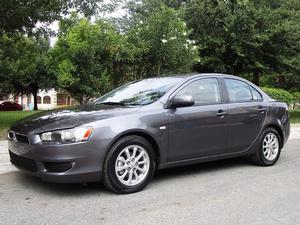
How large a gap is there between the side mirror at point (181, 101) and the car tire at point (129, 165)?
0.70 m

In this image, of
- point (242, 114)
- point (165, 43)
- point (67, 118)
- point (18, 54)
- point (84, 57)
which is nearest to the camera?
point (67, 118)

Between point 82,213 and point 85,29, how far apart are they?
332 inches

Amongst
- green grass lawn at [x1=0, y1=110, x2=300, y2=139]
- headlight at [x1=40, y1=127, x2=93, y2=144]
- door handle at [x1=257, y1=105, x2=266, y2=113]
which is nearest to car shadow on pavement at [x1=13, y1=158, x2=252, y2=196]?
headlight at [x1=40, y1=127, x2=93, y2=144]

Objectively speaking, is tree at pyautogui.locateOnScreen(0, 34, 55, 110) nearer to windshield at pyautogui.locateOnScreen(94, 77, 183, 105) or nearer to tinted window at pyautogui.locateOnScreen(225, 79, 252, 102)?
windshield at pyautogui.locateOnScreen(94, 77, 183, 105)

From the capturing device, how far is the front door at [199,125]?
6.27m

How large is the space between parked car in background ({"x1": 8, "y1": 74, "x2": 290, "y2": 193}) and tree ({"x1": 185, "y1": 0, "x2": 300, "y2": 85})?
374 inches

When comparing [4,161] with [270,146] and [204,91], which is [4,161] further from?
[270,146]

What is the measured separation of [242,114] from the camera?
7184mm

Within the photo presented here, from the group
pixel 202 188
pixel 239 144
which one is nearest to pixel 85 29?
pixel 239 144

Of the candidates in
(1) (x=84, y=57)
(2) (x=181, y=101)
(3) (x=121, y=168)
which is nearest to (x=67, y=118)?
(3) (x=121, y=168)

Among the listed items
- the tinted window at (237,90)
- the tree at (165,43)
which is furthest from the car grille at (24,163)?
the tree at (165,43)

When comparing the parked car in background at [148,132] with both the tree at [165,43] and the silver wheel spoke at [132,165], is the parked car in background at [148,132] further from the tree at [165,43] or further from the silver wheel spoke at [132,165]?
the tree at [165,43]

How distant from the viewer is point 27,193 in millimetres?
5770

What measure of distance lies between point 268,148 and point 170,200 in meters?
2.83
